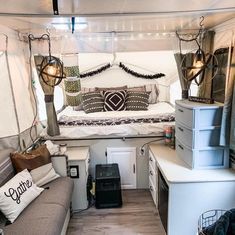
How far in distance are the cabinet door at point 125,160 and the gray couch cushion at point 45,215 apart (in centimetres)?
101

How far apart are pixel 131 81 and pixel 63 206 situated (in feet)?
9.13

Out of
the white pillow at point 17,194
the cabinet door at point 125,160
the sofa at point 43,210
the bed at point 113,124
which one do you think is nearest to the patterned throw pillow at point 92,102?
the bed at point 113,124

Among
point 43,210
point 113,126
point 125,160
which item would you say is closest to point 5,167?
point 43,210

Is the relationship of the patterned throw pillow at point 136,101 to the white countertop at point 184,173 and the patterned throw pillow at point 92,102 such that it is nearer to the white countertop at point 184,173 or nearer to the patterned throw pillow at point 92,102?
the patterned throw pillow at point 92,102

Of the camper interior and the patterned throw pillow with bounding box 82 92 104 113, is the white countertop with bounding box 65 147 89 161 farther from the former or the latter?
the patterned throw pillow with bounding box 82 92 104 113

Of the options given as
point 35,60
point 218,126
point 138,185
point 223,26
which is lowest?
point 138,185

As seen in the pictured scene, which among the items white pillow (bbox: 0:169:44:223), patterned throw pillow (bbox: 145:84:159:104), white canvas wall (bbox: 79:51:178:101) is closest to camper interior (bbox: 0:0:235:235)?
white pillow (bbox: 0:169:44:223)

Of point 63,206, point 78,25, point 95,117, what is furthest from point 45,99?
point 63,206

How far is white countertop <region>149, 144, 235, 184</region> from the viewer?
2.31 meters

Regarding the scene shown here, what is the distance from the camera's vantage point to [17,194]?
2.10m

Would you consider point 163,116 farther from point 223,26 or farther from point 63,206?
point 63,206

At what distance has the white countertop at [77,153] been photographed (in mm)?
3016

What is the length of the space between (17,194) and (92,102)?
2.11 metres

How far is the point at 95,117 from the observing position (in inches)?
142
